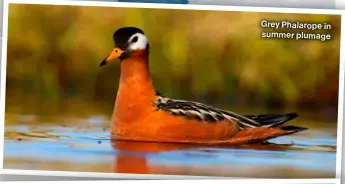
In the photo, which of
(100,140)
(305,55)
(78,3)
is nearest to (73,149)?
(100,140)

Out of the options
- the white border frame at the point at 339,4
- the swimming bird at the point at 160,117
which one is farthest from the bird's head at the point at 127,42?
the white border frame at the point at 339,4

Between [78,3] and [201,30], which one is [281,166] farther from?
[78,3]

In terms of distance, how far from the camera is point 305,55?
0.47 meters

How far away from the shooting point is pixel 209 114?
46 cm

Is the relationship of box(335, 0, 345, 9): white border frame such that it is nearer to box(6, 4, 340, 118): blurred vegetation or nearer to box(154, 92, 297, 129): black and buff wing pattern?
box(6, 4, 340, 118): blurred vegetation

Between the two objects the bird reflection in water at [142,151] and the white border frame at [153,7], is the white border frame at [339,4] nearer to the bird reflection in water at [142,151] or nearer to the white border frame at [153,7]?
the white border frame at [153,7]

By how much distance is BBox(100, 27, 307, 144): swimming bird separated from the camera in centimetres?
46

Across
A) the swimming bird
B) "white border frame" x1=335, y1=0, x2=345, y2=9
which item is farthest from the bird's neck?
"white border frame" x1=335, y1=0, x2=345, y2=9

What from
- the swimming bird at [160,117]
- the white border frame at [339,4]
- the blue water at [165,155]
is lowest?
the blue water at [165,155]

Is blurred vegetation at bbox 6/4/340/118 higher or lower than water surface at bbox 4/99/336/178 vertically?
higher

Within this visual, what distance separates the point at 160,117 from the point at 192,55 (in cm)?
7

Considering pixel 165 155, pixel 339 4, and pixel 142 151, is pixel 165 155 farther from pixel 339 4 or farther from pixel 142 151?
pixel 339 4

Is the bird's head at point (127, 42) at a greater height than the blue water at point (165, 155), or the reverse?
the bird's head at point (127, 42)

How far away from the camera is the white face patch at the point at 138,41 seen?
463 mm
